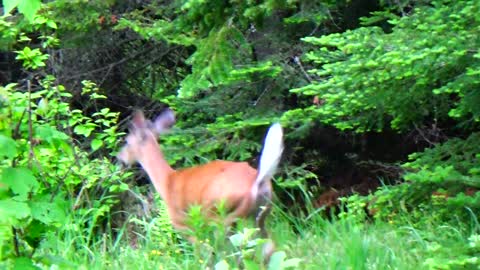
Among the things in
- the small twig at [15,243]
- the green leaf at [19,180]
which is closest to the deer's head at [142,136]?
the small twig at [15,243]

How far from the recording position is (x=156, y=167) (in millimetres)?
7246

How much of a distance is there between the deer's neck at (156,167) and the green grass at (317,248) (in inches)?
10.4

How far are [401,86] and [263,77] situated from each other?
88.7 inches

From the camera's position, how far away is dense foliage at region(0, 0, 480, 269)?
4.86 m

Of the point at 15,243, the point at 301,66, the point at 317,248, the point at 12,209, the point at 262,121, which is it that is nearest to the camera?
the point at 12,209

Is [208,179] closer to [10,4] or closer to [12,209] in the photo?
[12,209]

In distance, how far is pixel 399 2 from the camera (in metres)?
7.25

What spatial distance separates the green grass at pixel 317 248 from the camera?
4.93m

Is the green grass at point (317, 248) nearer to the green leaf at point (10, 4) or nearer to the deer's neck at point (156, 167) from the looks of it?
the deer's neck at point (156, 167)

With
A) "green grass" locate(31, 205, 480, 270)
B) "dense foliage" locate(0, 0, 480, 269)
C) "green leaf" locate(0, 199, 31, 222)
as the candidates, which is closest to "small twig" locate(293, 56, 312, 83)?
"dense foliage" locate(0, 0, 480, 269)

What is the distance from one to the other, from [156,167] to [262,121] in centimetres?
94

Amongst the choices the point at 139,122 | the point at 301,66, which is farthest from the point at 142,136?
the point at 301,66

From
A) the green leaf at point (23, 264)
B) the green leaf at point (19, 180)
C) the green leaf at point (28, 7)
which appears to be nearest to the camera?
the green leaf at point (28, 7)

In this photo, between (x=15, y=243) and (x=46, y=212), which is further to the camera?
(x=15, y=243)
